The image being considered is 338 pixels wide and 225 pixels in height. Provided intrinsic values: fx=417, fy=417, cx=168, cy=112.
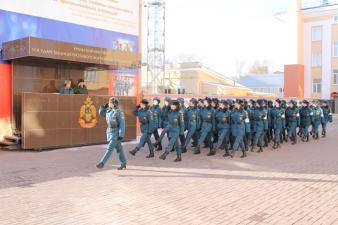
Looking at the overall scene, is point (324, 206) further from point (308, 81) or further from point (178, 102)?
point (308, 81)

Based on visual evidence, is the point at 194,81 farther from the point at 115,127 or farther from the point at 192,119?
the point at 115,127

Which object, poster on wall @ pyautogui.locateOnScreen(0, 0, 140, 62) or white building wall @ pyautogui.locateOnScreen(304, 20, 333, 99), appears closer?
poster on wall @ pyautogui.locateOnScreen(0, 0, 140, 62)

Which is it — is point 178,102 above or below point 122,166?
above

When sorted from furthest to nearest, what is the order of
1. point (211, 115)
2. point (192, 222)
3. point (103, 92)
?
1. point (103, 92)
2. point (211, 115)
3. point (192, 222)

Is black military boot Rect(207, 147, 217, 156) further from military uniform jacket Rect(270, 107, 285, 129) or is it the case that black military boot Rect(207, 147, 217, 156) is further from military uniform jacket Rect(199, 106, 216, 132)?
military uniform jacket Rect(270, 107, 285, 129)

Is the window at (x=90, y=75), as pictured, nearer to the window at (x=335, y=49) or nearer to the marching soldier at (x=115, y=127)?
the marching soldier at (x=115, y=127)

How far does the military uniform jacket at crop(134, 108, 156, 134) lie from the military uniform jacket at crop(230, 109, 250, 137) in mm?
2430

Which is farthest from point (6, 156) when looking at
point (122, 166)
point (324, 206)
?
point (324, 206)

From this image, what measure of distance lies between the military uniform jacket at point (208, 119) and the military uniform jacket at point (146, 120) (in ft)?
5.50

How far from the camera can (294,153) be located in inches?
536

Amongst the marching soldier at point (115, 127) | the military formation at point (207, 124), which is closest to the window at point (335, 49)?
the military formation at point (207, 124)

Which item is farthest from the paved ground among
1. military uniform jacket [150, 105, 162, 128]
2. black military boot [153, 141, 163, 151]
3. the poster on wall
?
the poster on wall

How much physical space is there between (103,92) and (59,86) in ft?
7.58

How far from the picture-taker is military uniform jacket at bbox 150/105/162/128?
12.6 metres
